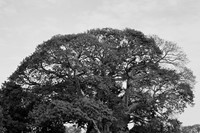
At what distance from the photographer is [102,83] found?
25.8 m

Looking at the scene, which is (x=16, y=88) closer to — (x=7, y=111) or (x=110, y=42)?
(x=7, y=111)

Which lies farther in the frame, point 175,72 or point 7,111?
point 175,72

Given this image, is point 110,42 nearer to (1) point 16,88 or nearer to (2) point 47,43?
(2) point 47,43

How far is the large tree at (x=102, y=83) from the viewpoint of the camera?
25859 mm

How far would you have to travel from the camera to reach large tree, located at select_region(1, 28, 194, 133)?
2586 centimetres

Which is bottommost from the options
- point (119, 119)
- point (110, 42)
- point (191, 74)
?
point (119, 119)

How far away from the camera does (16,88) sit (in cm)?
2912

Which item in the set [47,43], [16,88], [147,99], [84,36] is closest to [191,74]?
[147,99]

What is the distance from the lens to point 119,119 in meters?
26.9

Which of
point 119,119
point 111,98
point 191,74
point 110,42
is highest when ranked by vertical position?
point 110,42

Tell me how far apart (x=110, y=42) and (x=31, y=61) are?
7.42m

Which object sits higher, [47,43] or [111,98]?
[47,43]

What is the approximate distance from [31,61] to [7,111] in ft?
16.4

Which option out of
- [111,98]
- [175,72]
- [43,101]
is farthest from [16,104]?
[175,72]
